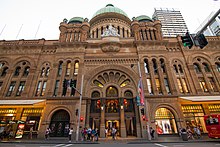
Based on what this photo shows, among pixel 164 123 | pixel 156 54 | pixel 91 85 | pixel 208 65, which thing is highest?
pixel 156 54

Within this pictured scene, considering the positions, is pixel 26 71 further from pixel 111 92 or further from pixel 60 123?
pixel 111 92

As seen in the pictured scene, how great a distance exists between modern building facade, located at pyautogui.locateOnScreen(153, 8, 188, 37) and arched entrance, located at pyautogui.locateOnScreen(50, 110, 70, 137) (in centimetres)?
9228

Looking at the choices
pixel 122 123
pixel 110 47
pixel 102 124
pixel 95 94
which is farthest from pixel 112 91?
pixel 110 47

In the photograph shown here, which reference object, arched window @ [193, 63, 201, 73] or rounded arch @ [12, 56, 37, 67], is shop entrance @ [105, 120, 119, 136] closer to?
rounded arch @ [12, 56, 37, 67]

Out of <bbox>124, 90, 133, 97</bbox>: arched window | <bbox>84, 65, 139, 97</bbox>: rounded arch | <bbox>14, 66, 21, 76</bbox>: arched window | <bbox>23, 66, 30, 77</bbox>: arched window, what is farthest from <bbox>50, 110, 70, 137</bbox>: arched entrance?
<bbox>14, 66, 21, 76</bbox>: arched window

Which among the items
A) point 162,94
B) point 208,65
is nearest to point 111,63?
point 162,94

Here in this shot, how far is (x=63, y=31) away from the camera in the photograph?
93.7 ft

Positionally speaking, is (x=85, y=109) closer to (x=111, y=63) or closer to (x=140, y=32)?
(x=111, y=63)

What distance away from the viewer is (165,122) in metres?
20.9

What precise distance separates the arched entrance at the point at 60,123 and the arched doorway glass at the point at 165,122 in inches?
590

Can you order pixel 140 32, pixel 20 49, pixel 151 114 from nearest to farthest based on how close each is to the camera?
pixel 151 114 → pixel 20 49 → pixel 140 32

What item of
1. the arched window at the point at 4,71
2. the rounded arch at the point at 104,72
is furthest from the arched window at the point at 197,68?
the arched window at the point at 4,71

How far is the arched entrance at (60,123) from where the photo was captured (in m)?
20.4

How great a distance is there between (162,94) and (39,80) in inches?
914
